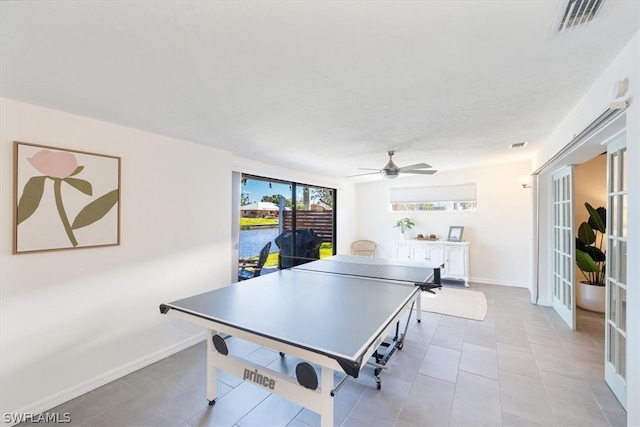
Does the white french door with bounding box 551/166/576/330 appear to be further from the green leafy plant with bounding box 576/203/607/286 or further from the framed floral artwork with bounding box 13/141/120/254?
the framed floral artwork with bounding box 13/141/120/254

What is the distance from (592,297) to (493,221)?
195 cm

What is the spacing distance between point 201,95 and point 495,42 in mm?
1749

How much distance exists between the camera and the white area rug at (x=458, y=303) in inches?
152

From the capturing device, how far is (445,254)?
5.44m

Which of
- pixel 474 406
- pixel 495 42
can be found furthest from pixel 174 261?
pixel 495 42

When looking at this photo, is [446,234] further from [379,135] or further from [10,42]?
[10,42]

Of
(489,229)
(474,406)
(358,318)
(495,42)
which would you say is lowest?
(474,406)

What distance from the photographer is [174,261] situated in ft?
9.36

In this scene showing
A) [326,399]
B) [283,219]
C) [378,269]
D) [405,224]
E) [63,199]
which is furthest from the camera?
[405,224]

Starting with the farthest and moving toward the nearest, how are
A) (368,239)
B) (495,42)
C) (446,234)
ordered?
(368,239), (446,234), (495,42)

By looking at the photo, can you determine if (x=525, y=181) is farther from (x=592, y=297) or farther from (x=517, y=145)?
(x=592, y=297)

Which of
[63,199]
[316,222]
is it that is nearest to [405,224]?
[316,222]

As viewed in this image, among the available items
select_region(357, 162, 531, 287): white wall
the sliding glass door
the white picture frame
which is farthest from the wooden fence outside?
the white picture frame

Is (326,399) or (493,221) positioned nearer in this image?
(326,399)
